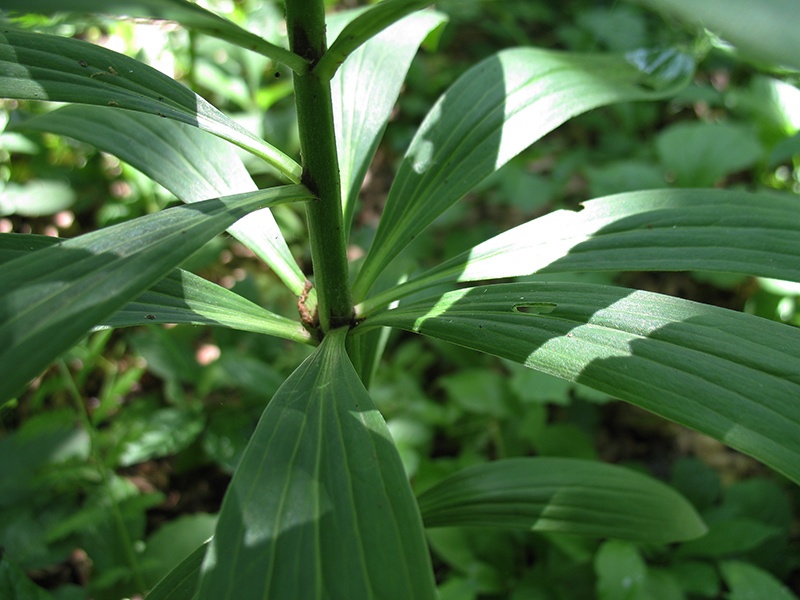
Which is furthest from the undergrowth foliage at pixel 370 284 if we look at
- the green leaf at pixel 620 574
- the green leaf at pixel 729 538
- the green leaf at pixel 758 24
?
the green leaf at pixel 729 538

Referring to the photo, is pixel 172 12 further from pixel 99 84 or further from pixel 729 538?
pixel 729 538

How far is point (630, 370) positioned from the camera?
51cm

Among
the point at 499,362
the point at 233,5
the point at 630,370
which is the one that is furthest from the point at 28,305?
the point at 233,5

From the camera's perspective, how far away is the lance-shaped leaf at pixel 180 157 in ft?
2.44

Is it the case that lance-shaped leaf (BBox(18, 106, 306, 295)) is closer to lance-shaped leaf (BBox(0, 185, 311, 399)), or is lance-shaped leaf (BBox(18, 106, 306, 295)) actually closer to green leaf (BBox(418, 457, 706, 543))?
lance-shaped leaf (BBox(0, 185, 311, 399))

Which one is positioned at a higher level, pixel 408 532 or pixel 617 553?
pixel 408 532

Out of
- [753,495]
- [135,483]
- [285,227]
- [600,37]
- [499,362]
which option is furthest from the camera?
[600,37]

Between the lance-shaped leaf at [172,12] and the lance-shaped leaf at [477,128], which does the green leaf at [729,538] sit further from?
the lance-shaped leaf at [172,12]

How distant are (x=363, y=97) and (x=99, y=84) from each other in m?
0.37

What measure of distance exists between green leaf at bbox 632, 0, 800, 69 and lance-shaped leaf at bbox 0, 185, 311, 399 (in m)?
0.38

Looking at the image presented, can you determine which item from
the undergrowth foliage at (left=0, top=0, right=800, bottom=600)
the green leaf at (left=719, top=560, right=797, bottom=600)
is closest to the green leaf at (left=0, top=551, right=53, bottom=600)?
the undergrowth foliage at (left=0, top=0, right=800, bottom=600)

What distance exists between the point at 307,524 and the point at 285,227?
154 cm

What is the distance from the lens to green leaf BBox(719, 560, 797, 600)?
3.44ft

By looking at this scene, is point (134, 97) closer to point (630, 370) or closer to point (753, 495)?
point (630, 370)
